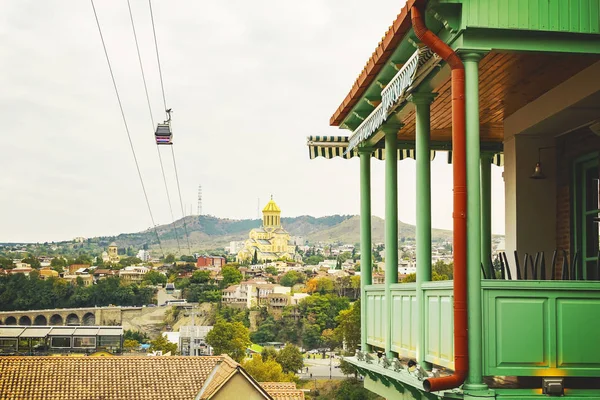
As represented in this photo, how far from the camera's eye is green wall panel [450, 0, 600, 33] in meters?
6.34

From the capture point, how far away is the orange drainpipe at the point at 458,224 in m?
6.19

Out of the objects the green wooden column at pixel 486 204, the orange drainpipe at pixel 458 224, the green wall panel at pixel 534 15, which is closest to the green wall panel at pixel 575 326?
the orange drainpipe at pixel 458 224

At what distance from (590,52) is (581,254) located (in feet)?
13.0

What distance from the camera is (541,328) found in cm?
629

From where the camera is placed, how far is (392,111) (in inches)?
362

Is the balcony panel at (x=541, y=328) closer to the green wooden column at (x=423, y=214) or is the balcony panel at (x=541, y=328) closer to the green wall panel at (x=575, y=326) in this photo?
the green wall panel at (x=575, y=326)

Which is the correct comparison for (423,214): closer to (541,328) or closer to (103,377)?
(541,328)

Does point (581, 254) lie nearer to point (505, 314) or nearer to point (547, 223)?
point (547, 223)

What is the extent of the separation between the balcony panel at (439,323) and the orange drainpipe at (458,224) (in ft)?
1.18

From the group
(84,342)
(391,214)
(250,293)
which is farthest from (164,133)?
(250,293)

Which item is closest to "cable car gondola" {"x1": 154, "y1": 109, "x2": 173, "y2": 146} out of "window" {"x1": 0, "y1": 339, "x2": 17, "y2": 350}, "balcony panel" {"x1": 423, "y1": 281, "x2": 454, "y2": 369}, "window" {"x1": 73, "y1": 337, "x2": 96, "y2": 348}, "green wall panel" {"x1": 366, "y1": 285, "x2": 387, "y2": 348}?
"green wall panel" {"x1": 366, "y1": 285, "x2": 387, "y2": 348}

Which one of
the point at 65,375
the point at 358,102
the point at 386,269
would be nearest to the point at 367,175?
the point at 358,102

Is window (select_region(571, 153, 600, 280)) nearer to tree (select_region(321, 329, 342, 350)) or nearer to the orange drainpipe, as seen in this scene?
the orange drainpipe

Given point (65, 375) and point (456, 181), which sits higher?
point (456, 181)
